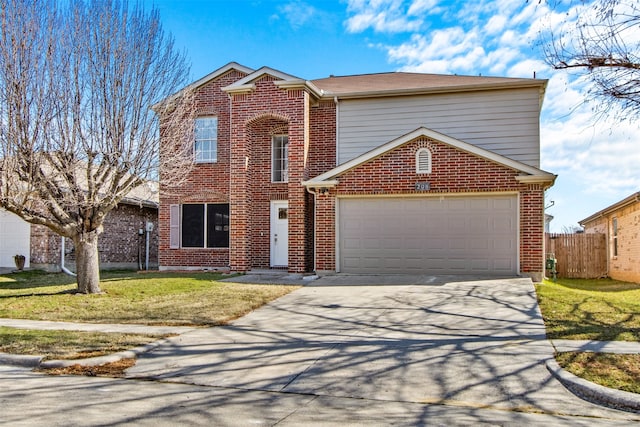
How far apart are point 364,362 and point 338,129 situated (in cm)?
1150

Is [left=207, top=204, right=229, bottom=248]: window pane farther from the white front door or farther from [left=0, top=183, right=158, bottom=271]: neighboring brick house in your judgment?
[left=0, top=183, right=158, bottom=271]: neighboring brick house

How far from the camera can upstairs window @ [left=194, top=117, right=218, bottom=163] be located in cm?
1888

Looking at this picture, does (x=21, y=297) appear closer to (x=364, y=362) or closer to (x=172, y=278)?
(x=172, y=278)

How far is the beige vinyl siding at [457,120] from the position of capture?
642 inches

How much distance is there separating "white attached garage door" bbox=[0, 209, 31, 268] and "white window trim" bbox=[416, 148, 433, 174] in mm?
14054

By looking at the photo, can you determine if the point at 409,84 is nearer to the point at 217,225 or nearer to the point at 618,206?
the point at 217,225

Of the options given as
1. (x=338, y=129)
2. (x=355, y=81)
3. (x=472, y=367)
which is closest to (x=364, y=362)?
(x=472, y=367)

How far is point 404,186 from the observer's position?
15188 mm

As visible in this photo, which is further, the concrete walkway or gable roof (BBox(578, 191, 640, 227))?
gable roof (BBox(578, 191, 640, 227))

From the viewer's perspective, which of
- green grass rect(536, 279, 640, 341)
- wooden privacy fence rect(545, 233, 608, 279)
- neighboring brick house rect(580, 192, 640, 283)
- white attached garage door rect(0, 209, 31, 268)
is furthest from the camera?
wooden privacy fence rect(545, 233, 608, 279)

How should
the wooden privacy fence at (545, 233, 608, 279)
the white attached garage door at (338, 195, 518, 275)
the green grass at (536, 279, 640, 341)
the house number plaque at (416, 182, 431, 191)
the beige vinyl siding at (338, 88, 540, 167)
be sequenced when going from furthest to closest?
the wooden privacy fence at (545, 233, 608, 279) < the beige vinyl siding at (338, 88, 540, 167) < the house number plaque at (416, 182, 431, 191) < the white attached garage door at (338, 195, 518, 275) < the green grass at (536, 279, 640, 341)

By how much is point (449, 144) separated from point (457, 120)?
243 centimetres

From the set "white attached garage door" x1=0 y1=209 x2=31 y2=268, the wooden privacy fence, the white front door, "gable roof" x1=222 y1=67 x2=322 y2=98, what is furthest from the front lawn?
"white attached garage door" x1=0 y1=209 x2=31 y2=268

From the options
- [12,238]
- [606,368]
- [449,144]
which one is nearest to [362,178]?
[449,144]
